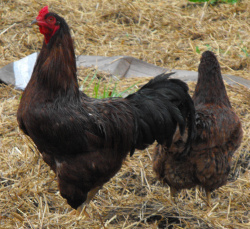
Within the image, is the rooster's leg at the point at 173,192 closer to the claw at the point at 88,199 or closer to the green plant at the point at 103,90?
the claw at the point at 88,199

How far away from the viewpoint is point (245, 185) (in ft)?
15.2

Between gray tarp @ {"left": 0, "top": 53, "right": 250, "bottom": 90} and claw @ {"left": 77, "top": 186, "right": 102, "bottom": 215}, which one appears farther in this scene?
gray tarp @ {"left": 0, "top": 53, "right": 250, "bottom": 90}

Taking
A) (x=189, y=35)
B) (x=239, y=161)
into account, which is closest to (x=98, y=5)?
(x=189, y=35)

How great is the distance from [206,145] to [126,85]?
2575 millimetres

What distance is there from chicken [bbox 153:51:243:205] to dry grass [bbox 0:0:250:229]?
353mm

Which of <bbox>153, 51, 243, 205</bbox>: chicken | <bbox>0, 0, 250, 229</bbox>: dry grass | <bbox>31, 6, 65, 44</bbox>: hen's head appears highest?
<bbox>31, 6, 65, 44</bbox>: hen's head

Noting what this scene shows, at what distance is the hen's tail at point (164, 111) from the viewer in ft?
12.2

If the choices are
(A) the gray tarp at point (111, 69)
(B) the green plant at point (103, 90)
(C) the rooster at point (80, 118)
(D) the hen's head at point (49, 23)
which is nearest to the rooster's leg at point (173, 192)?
(C) the rooster at point (80, 118)

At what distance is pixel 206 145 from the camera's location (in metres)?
3.81

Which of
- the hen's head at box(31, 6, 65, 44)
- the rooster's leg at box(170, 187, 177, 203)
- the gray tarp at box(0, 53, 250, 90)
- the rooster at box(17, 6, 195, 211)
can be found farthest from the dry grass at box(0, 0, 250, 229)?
the hen's head at box(31, 6, 65, 44)

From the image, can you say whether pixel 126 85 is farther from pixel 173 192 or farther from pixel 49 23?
pixel 49 23

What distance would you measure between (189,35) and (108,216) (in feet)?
16.5

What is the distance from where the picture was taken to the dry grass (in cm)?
398

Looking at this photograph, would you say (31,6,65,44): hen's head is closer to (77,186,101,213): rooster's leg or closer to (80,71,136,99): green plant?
(77,186,101,213): rooster's leg
